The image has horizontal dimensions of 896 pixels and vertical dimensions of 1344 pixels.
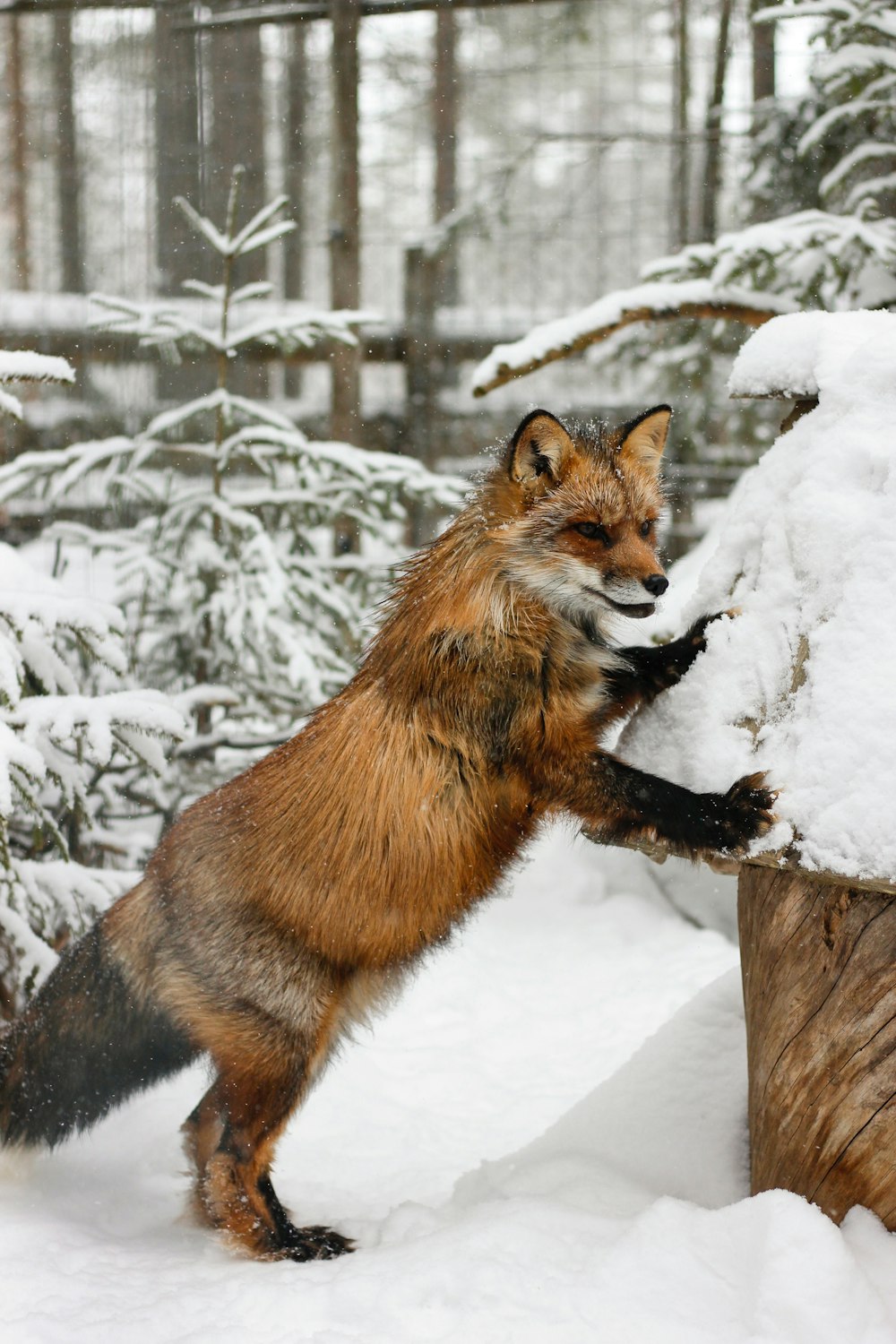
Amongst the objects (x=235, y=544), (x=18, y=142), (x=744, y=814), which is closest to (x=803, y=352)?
(x=744, y=814)

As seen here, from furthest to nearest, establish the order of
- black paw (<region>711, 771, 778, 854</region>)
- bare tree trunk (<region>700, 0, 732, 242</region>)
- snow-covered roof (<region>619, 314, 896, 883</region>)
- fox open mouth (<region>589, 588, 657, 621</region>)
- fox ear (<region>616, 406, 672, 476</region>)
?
1. bare tree trunk (<region>700, 0, 732, 242</region>)
2. fox ear (<region>616, 406, 672, 476</region>)
3. fox open mouth (<region>589, 588, 657, 621</region>)
4. black paw (<region>711, 771, 778, 854</region>)
5. snow-covered roof (<region>619, 314, 896, 883</region>)

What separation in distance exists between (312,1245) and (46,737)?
6.25ft

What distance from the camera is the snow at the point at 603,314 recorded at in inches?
185

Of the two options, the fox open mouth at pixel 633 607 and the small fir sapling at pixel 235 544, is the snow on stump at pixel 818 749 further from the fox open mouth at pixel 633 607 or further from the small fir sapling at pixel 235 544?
the small fir sapling at pixel 235 544

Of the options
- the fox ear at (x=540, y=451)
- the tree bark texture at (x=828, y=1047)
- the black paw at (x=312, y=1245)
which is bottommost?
the black paw at (x=312, y=1245)

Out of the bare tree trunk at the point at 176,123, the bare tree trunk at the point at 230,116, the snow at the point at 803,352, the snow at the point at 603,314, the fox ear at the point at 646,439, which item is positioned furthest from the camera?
the bare tree trunk at the point at 230,116

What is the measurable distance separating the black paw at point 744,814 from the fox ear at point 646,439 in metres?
1.02

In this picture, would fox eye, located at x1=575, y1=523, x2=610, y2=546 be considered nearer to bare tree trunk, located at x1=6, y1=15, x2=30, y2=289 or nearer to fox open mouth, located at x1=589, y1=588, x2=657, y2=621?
fox open mouth, located at x1=589, y1=588, x2=657, y2=621

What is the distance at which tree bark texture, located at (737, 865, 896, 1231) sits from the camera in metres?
2.31

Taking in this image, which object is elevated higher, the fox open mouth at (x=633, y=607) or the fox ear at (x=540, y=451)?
the fox ear at (x=540, y=451)

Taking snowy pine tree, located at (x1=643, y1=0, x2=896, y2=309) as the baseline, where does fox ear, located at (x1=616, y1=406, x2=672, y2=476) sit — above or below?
below

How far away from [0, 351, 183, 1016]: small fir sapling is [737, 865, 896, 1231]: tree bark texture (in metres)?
2.20

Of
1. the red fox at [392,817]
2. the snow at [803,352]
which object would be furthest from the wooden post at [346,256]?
the snow at [803,352]

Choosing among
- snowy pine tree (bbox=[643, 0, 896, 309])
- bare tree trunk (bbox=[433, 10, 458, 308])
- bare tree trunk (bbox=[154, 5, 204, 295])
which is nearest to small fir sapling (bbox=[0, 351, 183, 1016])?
snowy pine tree (bbox=[643, 0, 896, 309])
